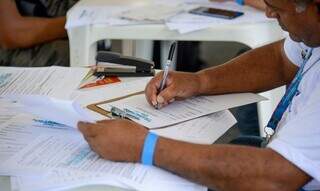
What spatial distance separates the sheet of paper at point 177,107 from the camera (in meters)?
1.10

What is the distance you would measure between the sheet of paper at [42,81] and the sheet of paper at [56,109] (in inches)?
8.2

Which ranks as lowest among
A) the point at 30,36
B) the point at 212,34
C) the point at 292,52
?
the point at 30,36

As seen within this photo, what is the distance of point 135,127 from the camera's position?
959 millimetres

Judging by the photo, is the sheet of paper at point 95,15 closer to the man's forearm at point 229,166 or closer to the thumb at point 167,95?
the thumb at point 167,95

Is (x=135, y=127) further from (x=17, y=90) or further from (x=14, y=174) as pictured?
(x=17, y=90)

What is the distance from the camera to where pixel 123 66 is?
1.38 m

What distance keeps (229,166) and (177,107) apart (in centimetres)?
29

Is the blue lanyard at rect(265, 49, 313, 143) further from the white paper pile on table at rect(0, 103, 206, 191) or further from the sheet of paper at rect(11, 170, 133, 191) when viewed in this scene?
the sheet of paper at rect(11, 170, 133, 191)

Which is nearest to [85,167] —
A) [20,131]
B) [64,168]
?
[64,168]

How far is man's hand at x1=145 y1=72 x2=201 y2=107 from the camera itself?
1.18 metres

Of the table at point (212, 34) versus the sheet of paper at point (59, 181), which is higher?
the sheet of paper at point (59, 181)

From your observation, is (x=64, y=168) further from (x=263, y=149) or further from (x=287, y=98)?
(x=287, y=98)

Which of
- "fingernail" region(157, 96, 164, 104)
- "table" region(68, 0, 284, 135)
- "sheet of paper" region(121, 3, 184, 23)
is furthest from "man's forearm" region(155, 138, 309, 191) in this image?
"sheet of paper" region(121, 3, 184, 23)

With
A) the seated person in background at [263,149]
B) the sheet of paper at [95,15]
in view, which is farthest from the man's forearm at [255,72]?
the sheet of paper at [95,15]
